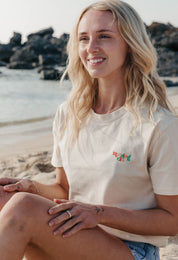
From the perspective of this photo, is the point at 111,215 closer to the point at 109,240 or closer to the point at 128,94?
the point at 109,240

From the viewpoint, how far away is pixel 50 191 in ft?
7.12

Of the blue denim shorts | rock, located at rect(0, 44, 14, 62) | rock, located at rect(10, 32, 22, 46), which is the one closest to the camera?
the blue denim shorts

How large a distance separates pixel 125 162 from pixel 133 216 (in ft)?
0.84

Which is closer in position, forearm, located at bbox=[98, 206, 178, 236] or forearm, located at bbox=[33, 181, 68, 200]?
forearm, located at bbox=[98, 206, 178, 236]

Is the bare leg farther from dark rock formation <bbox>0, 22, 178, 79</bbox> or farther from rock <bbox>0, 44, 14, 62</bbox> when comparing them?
rock <bbox>0, 44, 14, 62</bbox>

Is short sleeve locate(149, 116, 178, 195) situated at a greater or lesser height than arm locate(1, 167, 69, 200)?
greater

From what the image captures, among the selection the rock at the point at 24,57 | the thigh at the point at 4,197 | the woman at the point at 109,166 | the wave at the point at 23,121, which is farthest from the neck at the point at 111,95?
the rock at the point at 24,57

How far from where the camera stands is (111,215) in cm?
Answer: 171

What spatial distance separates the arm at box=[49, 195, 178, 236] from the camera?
165cm

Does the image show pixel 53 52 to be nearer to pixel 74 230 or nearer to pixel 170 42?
pixel 170 42

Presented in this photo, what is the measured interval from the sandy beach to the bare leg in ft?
7.15

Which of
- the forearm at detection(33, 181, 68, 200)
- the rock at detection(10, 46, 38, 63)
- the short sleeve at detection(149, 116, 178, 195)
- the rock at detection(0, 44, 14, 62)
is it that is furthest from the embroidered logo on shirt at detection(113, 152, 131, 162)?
the rock at detection(0, 44, 14, 62)

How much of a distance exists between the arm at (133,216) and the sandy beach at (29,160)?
214 centimetres

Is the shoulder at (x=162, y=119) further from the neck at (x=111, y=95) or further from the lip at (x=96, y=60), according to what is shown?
the lip at (x=96, y=60)
